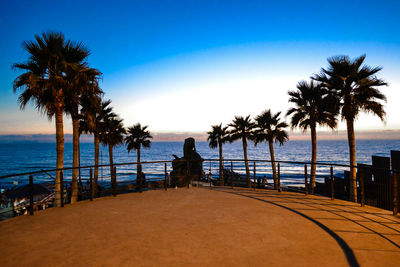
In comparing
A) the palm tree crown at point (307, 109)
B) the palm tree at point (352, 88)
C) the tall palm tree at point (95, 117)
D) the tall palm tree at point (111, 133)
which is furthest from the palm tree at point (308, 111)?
the tall palm tree at point (111, 133)

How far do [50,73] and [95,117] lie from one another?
930 cm

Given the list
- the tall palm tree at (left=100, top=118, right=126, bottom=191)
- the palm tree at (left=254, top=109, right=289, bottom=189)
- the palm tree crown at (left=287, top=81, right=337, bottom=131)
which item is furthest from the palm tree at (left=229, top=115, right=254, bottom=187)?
the tall palm tree at (left=100, top=118, right=126, bottom=191)


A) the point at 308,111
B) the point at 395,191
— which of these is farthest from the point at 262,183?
the point at 395,191

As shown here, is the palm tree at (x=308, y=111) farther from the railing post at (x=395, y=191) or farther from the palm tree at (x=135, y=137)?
the palm tree at (x=135, y=137)

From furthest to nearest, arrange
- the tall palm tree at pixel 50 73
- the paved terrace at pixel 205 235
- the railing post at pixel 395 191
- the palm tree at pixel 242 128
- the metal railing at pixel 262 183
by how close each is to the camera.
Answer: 1. the palm tree at pixel 242 128
2. the tall palm tree at pixel 50 73
3. the metal railing at pixel 262 183
4. the railing post at pixel 395 191
5. the paved terrace at pixel 205 235

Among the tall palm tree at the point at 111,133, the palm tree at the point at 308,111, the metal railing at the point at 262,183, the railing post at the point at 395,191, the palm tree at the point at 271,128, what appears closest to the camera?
the railing post at the point at 395,191

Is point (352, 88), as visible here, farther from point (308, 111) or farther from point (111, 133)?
point (111, 133)

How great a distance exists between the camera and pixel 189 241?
12.8ft

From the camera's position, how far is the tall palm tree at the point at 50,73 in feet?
31.7

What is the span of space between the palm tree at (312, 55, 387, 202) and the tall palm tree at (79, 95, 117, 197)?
1355 cm

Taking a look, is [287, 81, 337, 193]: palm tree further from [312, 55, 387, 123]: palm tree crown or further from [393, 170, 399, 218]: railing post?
[393, 170, 399, 218]: railing post

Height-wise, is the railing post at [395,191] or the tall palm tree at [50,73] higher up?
the tall palm tree at [50,73]

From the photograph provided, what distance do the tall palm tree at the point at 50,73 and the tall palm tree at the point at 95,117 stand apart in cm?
197

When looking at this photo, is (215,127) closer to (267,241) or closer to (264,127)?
(264,127)
